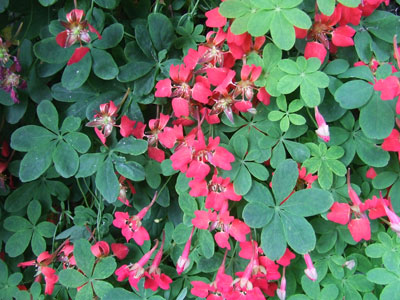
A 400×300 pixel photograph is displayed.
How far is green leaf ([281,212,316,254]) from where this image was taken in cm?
92

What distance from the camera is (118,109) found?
3.41 feet

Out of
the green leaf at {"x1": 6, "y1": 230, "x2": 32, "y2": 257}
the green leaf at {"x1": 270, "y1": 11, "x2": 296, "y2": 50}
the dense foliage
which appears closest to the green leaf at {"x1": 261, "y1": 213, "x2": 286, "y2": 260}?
the dense foliage

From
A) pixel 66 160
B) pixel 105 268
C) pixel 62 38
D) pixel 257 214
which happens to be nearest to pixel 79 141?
pixel 66 160

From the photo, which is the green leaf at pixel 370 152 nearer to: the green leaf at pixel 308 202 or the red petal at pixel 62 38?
the green leaf at pixel 308 202

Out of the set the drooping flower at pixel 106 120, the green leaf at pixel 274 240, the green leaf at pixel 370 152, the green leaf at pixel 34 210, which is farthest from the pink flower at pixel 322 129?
the green leaf at pixel 34 210

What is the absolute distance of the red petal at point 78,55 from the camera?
968 mm

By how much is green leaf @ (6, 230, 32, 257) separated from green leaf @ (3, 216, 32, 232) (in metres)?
0.01

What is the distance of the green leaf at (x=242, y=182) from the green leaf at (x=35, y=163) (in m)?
0.52

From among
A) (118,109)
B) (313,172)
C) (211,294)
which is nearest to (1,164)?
(118,109)

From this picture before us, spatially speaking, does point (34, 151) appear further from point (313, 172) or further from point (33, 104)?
point (313, 172)

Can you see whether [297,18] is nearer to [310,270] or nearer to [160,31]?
[160,31]

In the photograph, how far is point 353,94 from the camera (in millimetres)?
904

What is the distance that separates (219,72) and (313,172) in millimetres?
344

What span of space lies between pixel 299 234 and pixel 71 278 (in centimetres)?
67
